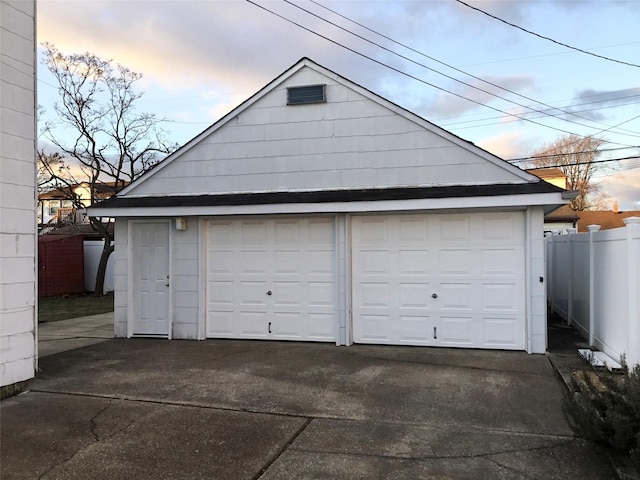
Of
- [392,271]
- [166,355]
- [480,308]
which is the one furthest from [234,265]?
[480,308]

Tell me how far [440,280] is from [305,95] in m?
4.20

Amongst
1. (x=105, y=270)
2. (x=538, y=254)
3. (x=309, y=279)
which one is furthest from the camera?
(x=105, y=270)

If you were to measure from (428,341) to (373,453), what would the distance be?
446cm

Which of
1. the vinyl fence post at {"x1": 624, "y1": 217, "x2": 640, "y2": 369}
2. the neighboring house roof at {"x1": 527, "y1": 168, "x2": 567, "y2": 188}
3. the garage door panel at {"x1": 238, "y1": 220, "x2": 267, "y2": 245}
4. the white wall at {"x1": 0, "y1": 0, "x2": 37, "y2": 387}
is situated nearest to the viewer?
the white wall at {"x1": 0, "y1": 0, "x2": 37, "y2": 387}

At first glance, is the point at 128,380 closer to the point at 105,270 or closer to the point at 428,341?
the point at 428,341

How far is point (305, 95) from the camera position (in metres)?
9.09

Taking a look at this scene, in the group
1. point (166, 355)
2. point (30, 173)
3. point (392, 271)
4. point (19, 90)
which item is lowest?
point (166, 355)

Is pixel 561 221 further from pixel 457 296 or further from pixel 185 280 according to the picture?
pixel 185 280

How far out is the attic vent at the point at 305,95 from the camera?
355 inches

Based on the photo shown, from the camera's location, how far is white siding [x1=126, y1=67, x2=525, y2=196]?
837cm

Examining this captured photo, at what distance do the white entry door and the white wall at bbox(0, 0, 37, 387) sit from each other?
3.33 metres

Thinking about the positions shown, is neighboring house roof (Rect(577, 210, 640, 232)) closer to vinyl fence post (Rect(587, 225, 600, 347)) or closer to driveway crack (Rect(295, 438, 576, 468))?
vinyl fence post (Rect(587, 225, 600, 347))

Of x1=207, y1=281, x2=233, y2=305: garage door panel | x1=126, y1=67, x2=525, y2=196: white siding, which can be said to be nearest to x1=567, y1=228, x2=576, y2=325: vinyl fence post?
x1=126, y1=67, x2=525, y2=196: white siding

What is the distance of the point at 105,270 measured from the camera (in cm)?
1975
